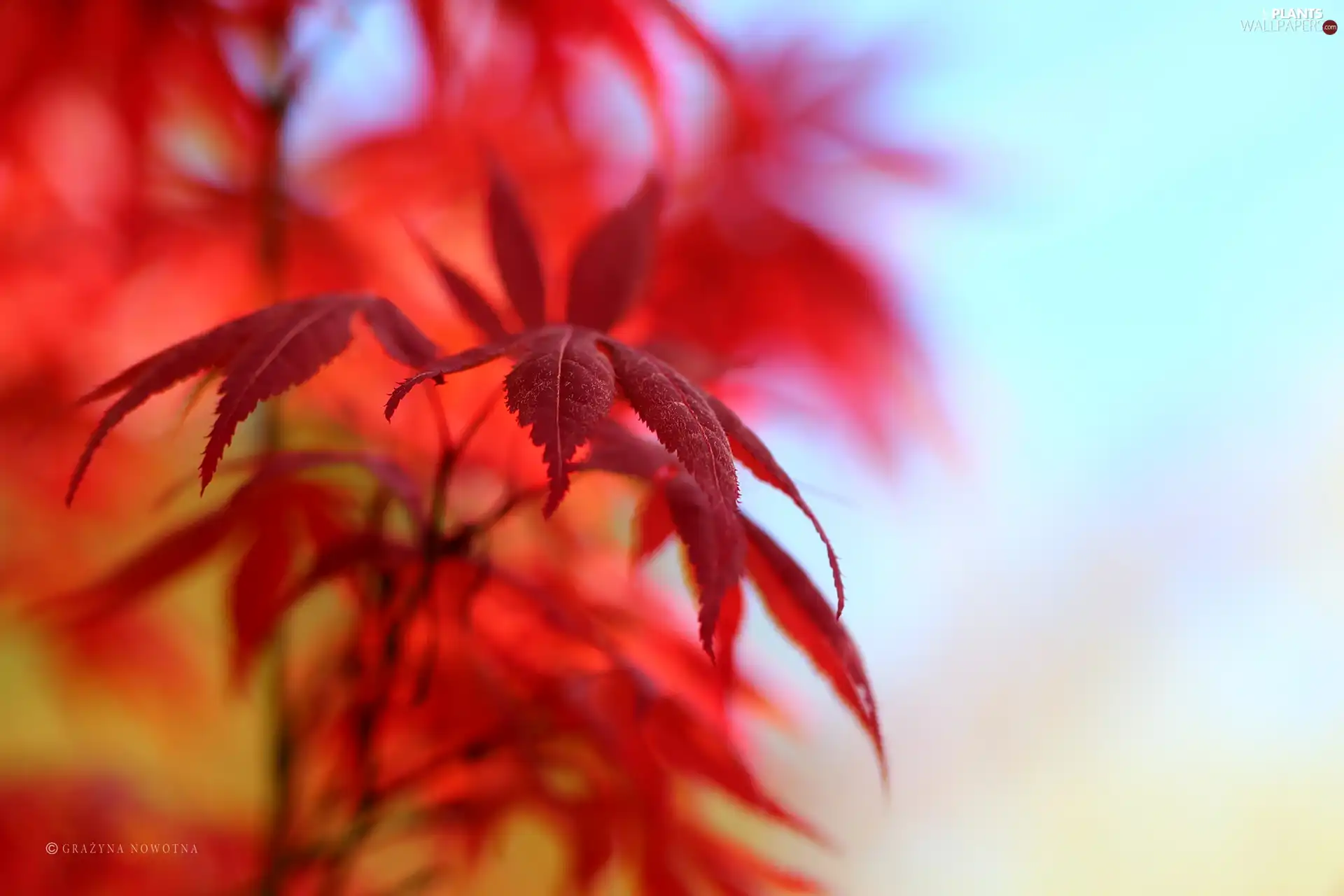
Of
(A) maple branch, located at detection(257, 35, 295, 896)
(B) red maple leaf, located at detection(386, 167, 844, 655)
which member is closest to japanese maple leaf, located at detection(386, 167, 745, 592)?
(B) red maple leaf, located at detection(386, 167, 844, 655)

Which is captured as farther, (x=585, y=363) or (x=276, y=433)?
(x=276, y=433)

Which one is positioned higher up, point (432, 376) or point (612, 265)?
point (612, 265)

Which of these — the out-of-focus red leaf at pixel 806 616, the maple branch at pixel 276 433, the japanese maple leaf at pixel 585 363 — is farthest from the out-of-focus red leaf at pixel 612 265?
the maple branch at pixel 276 433

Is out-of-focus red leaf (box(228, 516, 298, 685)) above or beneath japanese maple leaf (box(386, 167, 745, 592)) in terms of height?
beneath

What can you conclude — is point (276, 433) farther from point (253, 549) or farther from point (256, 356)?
point (256, 356)

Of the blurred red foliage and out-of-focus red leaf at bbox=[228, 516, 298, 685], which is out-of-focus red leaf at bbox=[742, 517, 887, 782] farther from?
out-of-focus red leaf at bbox=[228, 516, 298, 685]

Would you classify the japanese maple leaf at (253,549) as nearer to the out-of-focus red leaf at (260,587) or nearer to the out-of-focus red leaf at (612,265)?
the out-of-focus red leaf at (260,587)

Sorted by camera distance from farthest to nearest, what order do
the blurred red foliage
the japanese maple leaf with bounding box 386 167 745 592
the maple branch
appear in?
1. the maple branch
2. the blurred red foliage
3. the japanese maple leaf with bounding box 386 167 745 592

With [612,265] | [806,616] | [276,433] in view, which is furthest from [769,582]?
[276,433]
